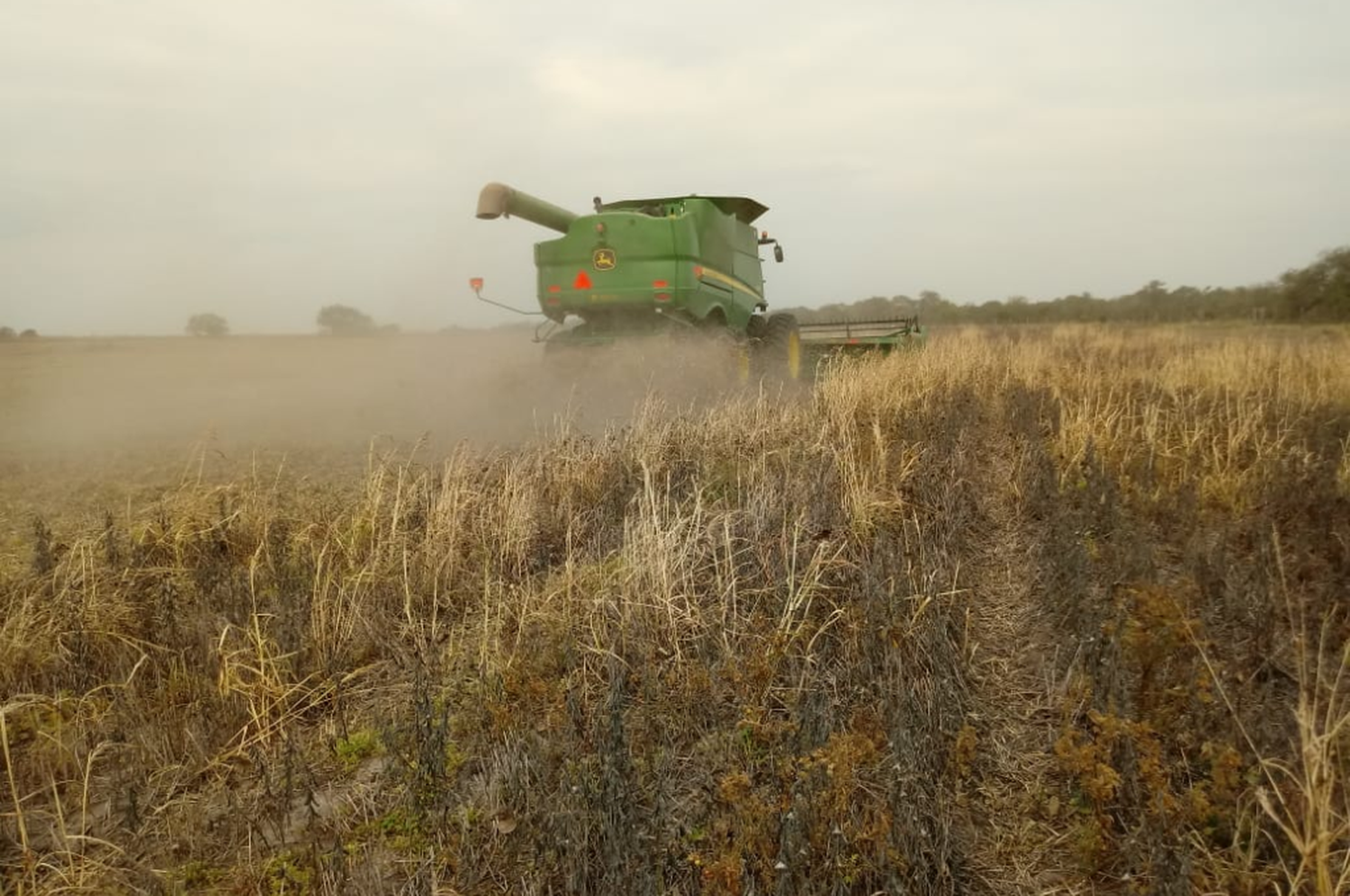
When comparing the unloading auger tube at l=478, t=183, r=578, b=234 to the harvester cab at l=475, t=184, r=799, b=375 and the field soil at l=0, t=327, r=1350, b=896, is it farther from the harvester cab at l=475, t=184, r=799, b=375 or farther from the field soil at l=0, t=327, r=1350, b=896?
the field soil at l=0, t=327, r=1350, b=896

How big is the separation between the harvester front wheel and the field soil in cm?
547

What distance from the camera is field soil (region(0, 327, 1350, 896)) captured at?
1.73 meters

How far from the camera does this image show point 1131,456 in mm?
4727

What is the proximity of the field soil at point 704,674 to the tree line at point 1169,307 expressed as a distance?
1957cm

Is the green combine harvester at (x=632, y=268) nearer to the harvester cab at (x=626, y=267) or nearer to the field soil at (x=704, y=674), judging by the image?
the harvester cab at (x=626, y=267)

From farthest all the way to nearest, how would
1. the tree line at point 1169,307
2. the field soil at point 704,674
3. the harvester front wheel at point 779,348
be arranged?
the tree line at point 1169,307 < the harvester front wheel at point 779,348 < the field soil at point 704,674

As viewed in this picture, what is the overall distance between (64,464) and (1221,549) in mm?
8687

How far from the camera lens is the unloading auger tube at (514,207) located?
345 inches

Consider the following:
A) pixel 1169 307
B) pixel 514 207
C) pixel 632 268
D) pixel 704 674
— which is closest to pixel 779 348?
pixel 632 268

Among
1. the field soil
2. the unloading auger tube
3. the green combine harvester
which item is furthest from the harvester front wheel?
the field soil

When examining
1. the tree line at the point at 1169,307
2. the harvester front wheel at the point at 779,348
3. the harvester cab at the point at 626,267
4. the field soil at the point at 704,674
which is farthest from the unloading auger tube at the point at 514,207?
the tree line at the point at 1169,307

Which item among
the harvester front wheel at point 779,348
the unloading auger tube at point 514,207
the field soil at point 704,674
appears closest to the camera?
the field soil at point 704,674

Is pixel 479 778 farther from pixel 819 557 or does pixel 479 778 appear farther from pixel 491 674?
pixel 819 557

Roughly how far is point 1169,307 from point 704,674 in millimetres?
36439
